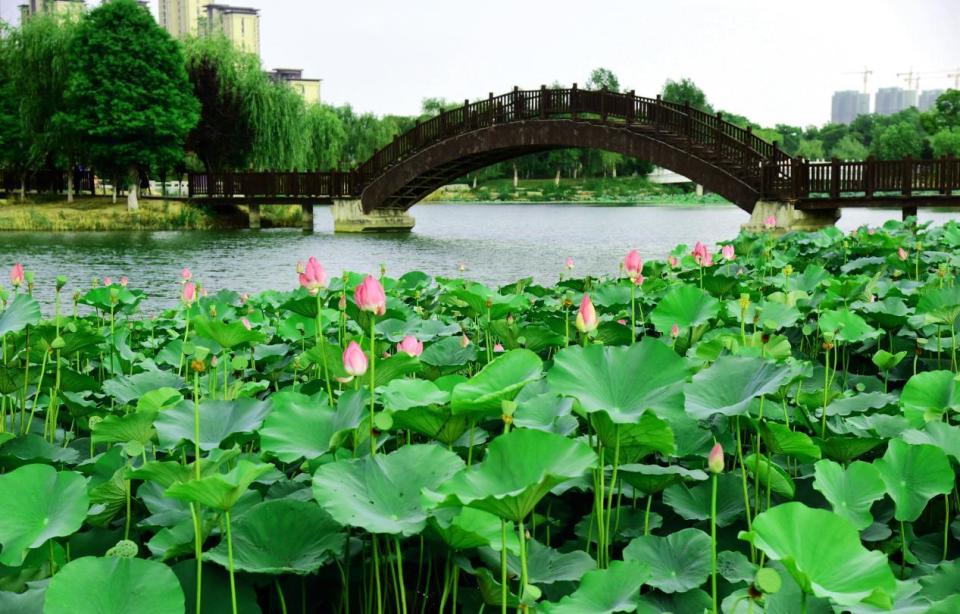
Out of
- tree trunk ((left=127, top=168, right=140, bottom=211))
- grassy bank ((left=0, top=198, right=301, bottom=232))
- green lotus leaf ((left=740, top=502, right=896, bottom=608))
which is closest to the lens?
green lotus leaf ((left=740, top=502, right=896, bottom=608))

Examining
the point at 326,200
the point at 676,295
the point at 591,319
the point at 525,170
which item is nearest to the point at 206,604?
the point at 591,319

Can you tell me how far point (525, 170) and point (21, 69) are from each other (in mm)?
47443

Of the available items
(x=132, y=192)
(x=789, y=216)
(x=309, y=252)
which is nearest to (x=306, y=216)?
(x=132, y=192)

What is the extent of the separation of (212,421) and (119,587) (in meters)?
0.68

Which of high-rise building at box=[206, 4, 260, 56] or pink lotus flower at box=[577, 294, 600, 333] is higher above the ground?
high-rise building at box=[206, 4, 260, 56]

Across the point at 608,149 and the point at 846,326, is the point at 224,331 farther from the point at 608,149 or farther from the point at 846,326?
the point at 608,149

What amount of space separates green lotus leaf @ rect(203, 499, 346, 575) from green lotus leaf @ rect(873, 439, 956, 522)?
952mm

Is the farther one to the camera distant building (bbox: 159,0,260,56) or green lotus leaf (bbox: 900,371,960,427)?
distant building (bbox: 159,0,260,56)

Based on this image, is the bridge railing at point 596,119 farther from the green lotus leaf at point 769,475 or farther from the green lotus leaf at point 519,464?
the green lotus leaf at point 519,464

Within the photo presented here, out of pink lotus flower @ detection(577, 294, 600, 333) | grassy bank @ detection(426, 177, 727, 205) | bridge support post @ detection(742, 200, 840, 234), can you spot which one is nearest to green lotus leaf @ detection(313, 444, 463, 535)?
pink lotus flower @ detection(577, 294, 600, 333)

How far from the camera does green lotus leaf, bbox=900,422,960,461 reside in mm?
1877

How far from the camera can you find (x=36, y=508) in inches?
60.7

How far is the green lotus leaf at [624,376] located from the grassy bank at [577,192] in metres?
56.8

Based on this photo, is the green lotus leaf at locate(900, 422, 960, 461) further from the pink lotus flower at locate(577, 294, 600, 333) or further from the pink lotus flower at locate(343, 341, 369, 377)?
the pink lotus flower at locate(343, 341, 369, 377)
